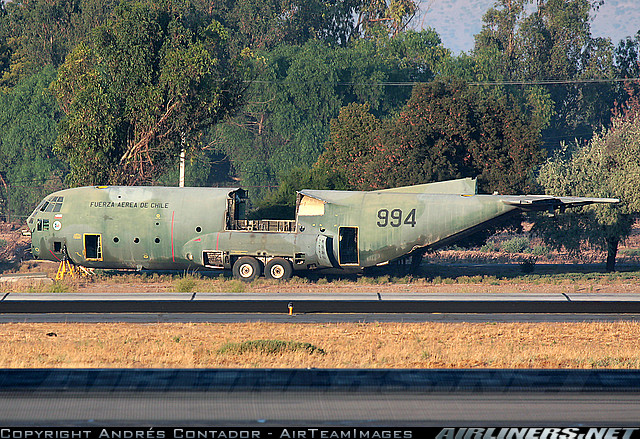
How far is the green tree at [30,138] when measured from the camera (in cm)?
8362

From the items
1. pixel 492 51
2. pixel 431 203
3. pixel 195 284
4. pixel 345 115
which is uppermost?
pixel 492 51

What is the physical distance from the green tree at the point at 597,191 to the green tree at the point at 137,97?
2261cm

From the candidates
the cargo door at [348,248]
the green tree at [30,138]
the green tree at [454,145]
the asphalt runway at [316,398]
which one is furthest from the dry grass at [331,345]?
the green tree at [30,138]

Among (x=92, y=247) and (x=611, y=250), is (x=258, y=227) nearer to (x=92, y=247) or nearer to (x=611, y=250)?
(x=92, y=247)

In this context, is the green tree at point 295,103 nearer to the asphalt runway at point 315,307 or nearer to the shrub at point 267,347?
the asphalt runway at point 315,307

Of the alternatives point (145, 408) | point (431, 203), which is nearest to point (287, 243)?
point (431, 203)

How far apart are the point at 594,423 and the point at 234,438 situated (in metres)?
5.45

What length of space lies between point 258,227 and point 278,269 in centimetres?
246

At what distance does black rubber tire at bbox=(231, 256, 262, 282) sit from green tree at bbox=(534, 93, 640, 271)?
18.2m

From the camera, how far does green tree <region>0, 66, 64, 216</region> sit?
83.6m

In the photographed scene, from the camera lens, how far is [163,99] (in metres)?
45.2

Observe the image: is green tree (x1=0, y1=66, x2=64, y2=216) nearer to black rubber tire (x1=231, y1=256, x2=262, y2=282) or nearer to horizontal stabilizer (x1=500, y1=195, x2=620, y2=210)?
black rubber tire (x1=231, y1=256, x2=262, y2=282)

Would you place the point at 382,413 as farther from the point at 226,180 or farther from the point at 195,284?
the point at 226,180

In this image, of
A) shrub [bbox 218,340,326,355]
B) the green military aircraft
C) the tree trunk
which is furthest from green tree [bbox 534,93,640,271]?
shrub [bbox 218,340,326,355]
